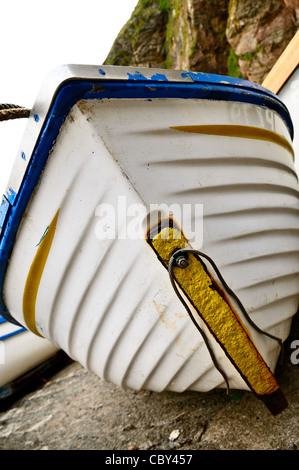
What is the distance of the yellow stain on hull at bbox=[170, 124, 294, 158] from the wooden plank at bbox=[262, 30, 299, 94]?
1.18m

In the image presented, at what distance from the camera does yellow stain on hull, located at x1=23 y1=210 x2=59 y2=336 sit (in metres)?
1.16

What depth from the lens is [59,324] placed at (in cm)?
138

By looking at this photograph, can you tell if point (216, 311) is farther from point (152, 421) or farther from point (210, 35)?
point (210, 35)

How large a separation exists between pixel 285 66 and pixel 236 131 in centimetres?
161

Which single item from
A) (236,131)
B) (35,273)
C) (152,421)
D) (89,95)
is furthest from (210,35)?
(152,421)

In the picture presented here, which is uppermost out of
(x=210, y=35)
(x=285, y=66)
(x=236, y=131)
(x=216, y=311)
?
(x=210, y=35)

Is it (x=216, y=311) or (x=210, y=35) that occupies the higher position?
(x=210, y=35)

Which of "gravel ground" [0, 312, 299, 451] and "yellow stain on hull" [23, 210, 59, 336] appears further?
"gravel ground" [0, 312, 299, 451]

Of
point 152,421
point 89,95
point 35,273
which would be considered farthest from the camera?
point 152,421

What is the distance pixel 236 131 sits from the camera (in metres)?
1.28

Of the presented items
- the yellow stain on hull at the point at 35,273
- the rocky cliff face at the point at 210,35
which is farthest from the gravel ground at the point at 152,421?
the rocky cliff face at the point at 210,35

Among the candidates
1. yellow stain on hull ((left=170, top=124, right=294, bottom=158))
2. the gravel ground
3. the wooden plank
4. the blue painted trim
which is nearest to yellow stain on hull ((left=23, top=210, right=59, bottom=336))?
the blue painted trim

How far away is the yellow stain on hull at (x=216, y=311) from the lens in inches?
43.6

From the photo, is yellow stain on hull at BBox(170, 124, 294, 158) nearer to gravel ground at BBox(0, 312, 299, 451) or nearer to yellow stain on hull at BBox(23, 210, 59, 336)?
yellow stain on hull at BBox(23, 210, 59, 336)
